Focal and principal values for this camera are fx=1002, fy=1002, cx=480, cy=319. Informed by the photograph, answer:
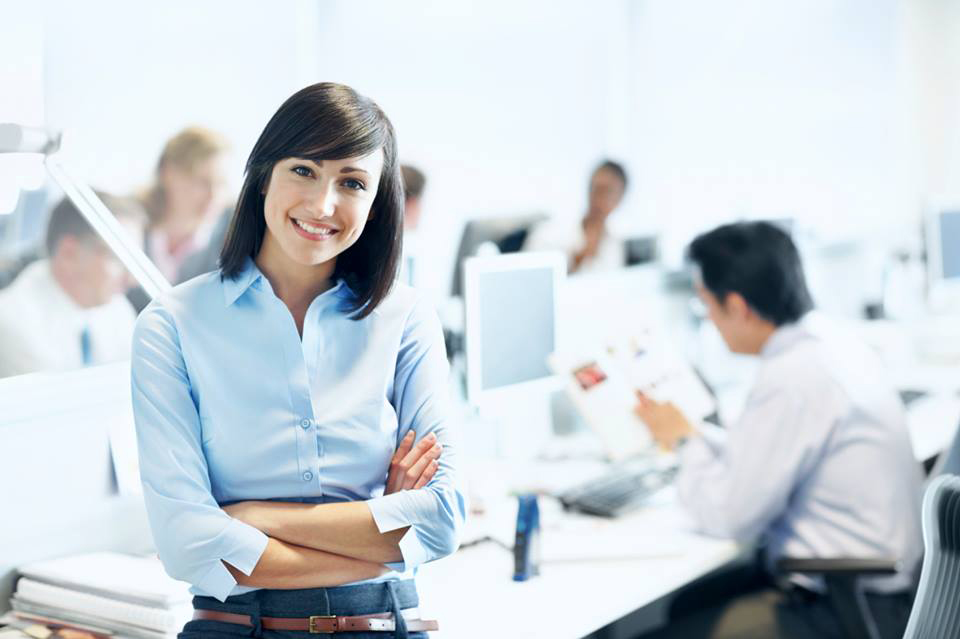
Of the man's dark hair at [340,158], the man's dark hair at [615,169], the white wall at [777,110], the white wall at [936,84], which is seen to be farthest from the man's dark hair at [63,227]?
the white wall at [936,84]

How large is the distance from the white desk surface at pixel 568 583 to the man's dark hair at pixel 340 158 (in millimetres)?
553

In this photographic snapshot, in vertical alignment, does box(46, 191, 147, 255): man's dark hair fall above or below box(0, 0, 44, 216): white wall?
below

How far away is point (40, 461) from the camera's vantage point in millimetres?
1644

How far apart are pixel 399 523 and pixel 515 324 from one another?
0.93 meters

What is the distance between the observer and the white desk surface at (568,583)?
158 centimetres

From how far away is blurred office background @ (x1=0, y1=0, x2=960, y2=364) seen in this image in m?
4.87

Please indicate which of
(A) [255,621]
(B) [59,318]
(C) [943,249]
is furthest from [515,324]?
(C) [943,249]

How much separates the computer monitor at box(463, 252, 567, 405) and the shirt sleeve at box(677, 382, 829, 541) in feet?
1.52

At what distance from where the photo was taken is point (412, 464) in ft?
4.49

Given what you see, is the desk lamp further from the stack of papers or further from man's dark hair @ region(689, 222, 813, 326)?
man's dark hair @ region(689, 222, 813, 326)

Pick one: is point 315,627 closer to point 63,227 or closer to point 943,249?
point 63,227

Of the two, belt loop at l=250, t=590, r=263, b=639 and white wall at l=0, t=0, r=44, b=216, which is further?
white wall at l=0, t=0, r=44, b=216

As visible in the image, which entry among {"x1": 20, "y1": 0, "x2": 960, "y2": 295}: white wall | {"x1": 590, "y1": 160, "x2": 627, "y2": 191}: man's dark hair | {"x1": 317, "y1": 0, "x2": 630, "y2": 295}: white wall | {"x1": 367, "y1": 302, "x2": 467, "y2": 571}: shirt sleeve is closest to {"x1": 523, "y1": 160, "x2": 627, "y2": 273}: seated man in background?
{"x1": 590, "y1": 160, "x2": 627, "y2": 191}: man's dark hair

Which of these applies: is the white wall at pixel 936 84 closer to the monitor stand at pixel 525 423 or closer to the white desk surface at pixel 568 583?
the monitor stand at pixel 525 423
